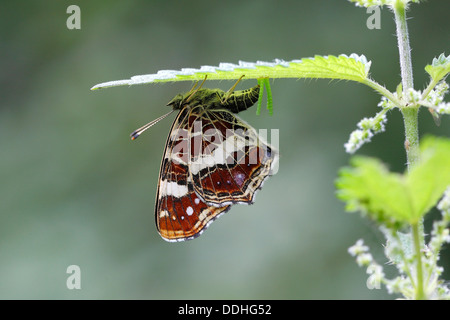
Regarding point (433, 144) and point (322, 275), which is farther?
point (322, 275)

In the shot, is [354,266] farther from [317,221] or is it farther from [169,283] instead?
[169,283]

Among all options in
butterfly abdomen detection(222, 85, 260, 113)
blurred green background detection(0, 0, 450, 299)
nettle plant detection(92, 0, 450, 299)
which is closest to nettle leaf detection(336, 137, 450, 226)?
nettle plant detection(92, 0, 450, 299)

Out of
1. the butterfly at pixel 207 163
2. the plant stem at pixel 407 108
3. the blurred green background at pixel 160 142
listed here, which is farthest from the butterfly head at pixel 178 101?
the blurred green background at pixel 160 142

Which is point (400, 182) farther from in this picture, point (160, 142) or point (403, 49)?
point (160, 142)

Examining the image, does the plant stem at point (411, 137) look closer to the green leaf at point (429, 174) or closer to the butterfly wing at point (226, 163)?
the green leaf at point (429, 174)

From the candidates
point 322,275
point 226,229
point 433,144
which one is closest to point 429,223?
point 322,275

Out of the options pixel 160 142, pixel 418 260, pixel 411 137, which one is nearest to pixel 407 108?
pixel 411 137

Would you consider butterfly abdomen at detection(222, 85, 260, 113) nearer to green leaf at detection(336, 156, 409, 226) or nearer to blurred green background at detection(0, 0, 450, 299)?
green leaf at detection(336, 156, 409, 226)
